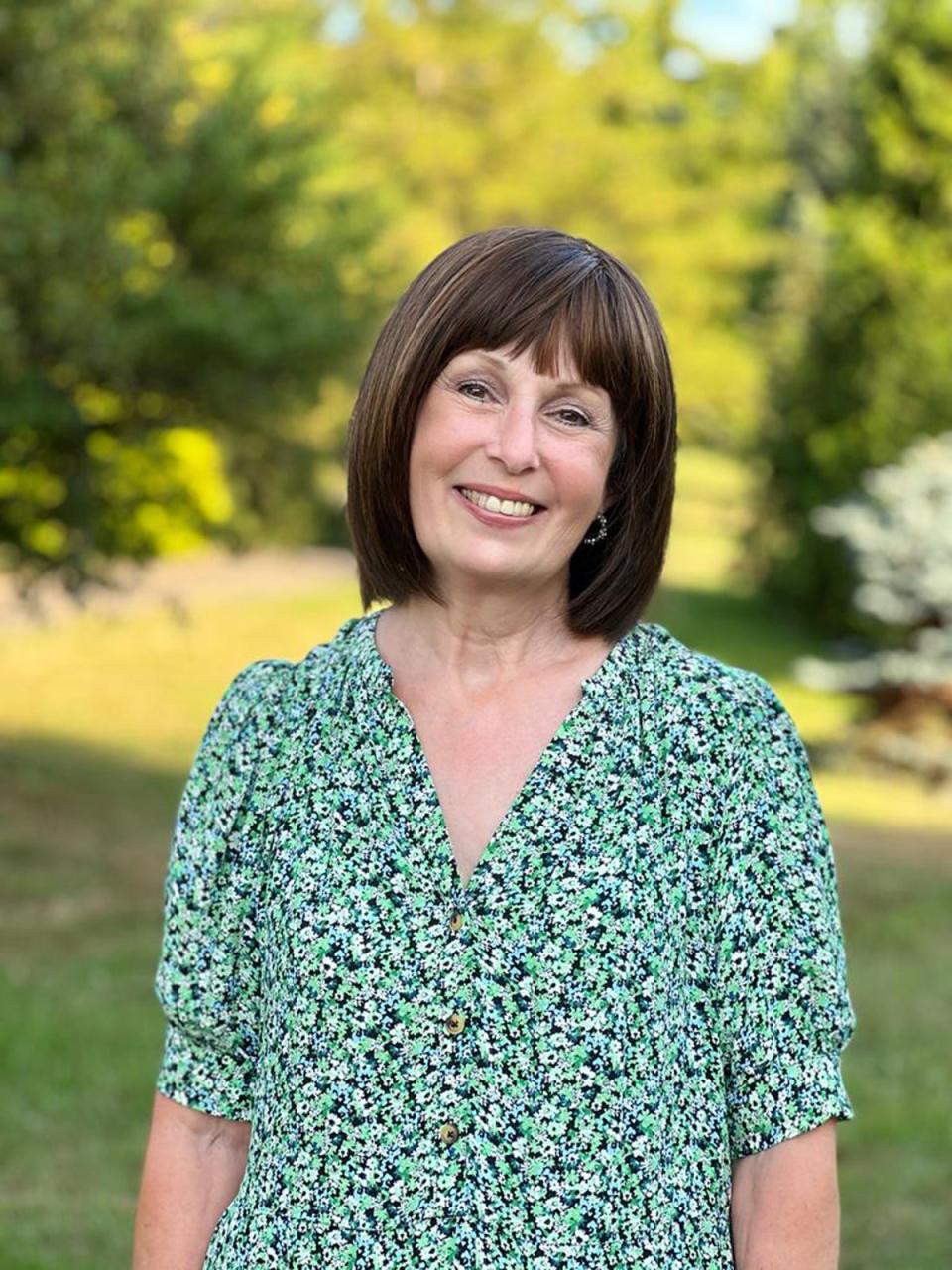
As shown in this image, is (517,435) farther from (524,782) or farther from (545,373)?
(524,782)

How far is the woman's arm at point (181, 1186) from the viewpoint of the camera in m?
1.96

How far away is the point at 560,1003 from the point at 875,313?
1635cm

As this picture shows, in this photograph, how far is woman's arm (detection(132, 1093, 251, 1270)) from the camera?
6.43 ft

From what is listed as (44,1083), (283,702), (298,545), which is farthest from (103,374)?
(298,545)

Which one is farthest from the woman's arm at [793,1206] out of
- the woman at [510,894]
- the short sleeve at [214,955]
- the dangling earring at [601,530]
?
the dangling earring at [601,530]

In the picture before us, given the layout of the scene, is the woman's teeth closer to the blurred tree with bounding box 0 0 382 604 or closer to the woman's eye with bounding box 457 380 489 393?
the woman's eye with bounding box 457 380 489 393

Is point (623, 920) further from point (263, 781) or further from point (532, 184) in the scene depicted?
point (532, 184)

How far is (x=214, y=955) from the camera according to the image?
195 centimetres

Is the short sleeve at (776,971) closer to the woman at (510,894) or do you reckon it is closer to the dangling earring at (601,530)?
the woman at (510,894)

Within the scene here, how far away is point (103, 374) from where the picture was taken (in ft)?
29.5

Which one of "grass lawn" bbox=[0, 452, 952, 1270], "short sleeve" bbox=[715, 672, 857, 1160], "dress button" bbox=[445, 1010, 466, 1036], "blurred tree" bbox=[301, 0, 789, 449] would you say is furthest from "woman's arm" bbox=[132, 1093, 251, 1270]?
"blurred tree" bbox=[301, 0, 789, 449]

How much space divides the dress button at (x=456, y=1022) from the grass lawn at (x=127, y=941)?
2819 mm

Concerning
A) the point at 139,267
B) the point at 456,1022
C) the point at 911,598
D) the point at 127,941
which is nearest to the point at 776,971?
the point at 456,1022

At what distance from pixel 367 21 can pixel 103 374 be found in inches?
577
